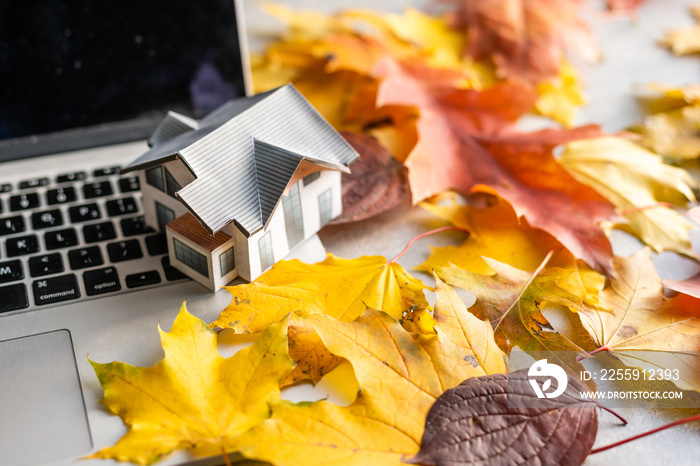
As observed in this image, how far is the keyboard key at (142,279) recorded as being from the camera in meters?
0.60

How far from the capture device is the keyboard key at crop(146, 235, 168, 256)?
633 millimetres

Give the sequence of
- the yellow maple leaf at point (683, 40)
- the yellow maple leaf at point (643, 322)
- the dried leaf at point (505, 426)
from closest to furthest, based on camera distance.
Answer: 1. the dried leaf at point (505, 426)
2. the yellow maple leaf at point (643, 322)
3. the yellow maple leaf at point (683, 40)

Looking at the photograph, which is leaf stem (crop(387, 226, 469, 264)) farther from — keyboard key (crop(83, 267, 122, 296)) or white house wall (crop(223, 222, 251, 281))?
keyboard key (crop(83, 267, 122, 296))

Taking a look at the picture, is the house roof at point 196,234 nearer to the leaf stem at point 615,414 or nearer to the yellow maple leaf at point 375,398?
the yellow maple leaf at point 375,398

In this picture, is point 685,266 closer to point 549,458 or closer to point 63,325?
point 549,458

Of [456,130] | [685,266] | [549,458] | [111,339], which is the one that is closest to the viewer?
[549,458]

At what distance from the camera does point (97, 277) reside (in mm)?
599

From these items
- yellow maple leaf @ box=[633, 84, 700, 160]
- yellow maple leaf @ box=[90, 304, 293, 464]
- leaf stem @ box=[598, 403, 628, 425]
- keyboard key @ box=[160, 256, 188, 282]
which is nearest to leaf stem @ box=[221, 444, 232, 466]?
yellow maple leaf @ box=[90, 304, 293, 464]

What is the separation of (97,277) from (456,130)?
0.49 metres

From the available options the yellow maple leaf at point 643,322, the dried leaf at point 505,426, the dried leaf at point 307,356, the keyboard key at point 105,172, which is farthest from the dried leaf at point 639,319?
the keyboard key at point 105,172

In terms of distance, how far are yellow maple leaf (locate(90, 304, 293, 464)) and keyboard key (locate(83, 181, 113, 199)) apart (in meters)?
0.25

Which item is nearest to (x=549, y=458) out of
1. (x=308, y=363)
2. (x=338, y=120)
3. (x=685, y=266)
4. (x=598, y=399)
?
(x=598, y=399)

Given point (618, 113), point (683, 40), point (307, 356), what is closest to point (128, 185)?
point (307, 356)

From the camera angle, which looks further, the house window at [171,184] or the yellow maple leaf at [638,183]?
the yellow maple leaf at [638,183]
